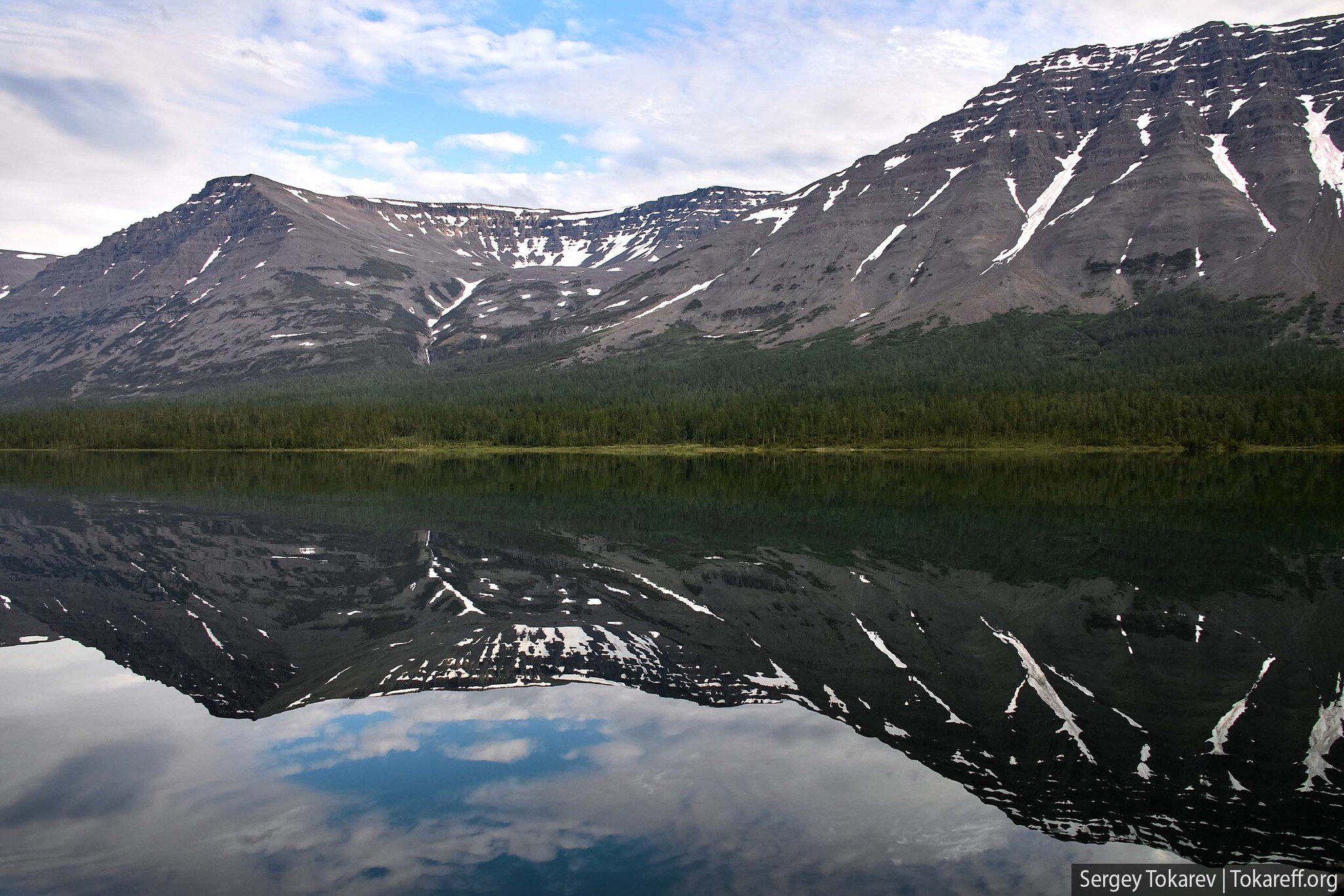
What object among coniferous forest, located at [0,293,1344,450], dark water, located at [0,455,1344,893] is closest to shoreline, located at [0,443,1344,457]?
coniferous forest, located at [0,293,1344,450]

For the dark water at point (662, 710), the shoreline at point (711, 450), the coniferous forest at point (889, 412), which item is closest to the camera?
the dark water at point (662, 710)

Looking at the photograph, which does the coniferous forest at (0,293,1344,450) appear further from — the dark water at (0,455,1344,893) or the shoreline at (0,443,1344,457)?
the dark water at (0,455,1344,893)

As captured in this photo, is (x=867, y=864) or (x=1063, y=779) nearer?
(x=867, y=864)

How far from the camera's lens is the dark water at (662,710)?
10.6 metres

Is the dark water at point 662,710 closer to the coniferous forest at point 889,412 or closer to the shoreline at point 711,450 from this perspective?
the shoreline at point 711,450

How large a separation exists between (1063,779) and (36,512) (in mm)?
50041

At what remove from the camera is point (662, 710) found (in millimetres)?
15750

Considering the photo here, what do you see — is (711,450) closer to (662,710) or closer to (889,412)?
(889,412)

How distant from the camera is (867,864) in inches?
407

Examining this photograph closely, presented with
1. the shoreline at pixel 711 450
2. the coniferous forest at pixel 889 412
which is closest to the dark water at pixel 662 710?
the shoreline at pixel 711 450

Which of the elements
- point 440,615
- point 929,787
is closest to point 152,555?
point 440,615

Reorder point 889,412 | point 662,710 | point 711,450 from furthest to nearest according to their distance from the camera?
1. point 889,412
2. point 711,450
3. point 662,710

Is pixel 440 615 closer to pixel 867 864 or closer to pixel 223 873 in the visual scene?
pixel 223 873

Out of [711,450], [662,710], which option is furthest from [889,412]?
[662,710]
